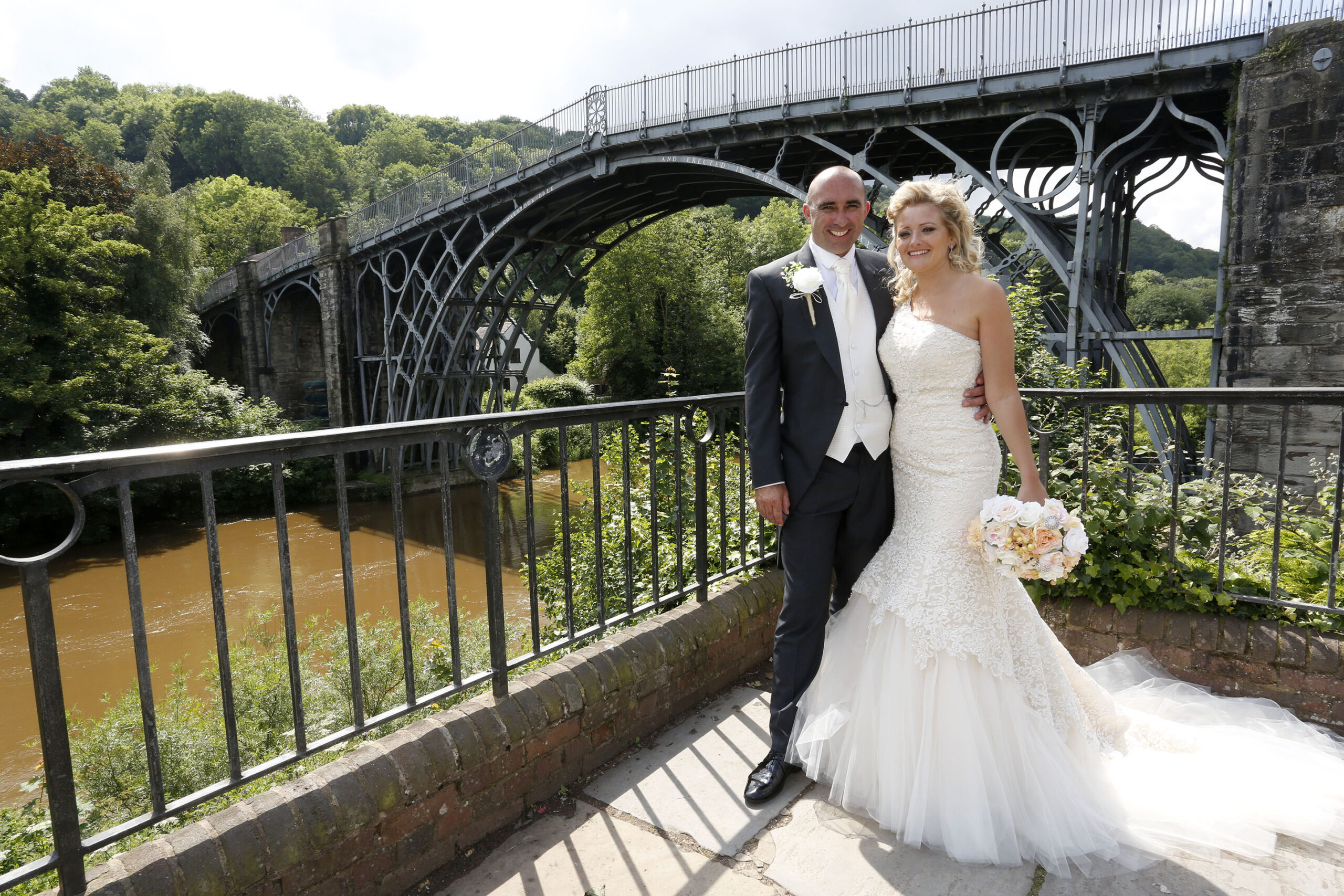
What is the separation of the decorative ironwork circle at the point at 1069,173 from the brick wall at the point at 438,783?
964 cm

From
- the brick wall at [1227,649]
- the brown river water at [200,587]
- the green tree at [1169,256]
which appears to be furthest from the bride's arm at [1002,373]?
the green tree at [1169,256]

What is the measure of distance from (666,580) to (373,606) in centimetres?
950

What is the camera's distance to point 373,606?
1202 cm

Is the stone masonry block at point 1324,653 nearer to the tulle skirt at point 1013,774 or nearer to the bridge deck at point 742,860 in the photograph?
the tulle skirt at point 1013,774

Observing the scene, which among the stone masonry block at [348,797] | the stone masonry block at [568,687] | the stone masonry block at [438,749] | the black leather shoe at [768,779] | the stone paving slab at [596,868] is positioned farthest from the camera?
the stone masonry block at [568,687]

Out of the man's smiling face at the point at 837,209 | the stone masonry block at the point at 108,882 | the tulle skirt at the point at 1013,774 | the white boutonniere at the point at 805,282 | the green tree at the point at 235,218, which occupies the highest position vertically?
the green tree at the point at 235,218

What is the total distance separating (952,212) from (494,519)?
1644mm

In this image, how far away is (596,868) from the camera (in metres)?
1.97

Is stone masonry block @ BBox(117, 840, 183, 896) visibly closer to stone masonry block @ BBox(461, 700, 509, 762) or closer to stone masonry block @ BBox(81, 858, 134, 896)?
stone masonry block @ BBox(81, 858, 134, 896)

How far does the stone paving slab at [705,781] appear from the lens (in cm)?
213

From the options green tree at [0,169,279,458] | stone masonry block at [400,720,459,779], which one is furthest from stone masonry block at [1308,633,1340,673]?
green tree at [0,169,279,458]

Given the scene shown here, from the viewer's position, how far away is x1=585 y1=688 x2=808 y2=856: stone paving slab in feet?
7.00

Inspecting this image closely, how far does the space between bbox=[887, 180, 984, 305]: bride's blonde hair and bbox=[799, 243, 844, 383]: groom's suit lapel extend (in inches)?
10.5

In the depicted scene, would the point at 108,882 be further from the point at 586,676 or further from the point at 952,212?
the point at 952,212
